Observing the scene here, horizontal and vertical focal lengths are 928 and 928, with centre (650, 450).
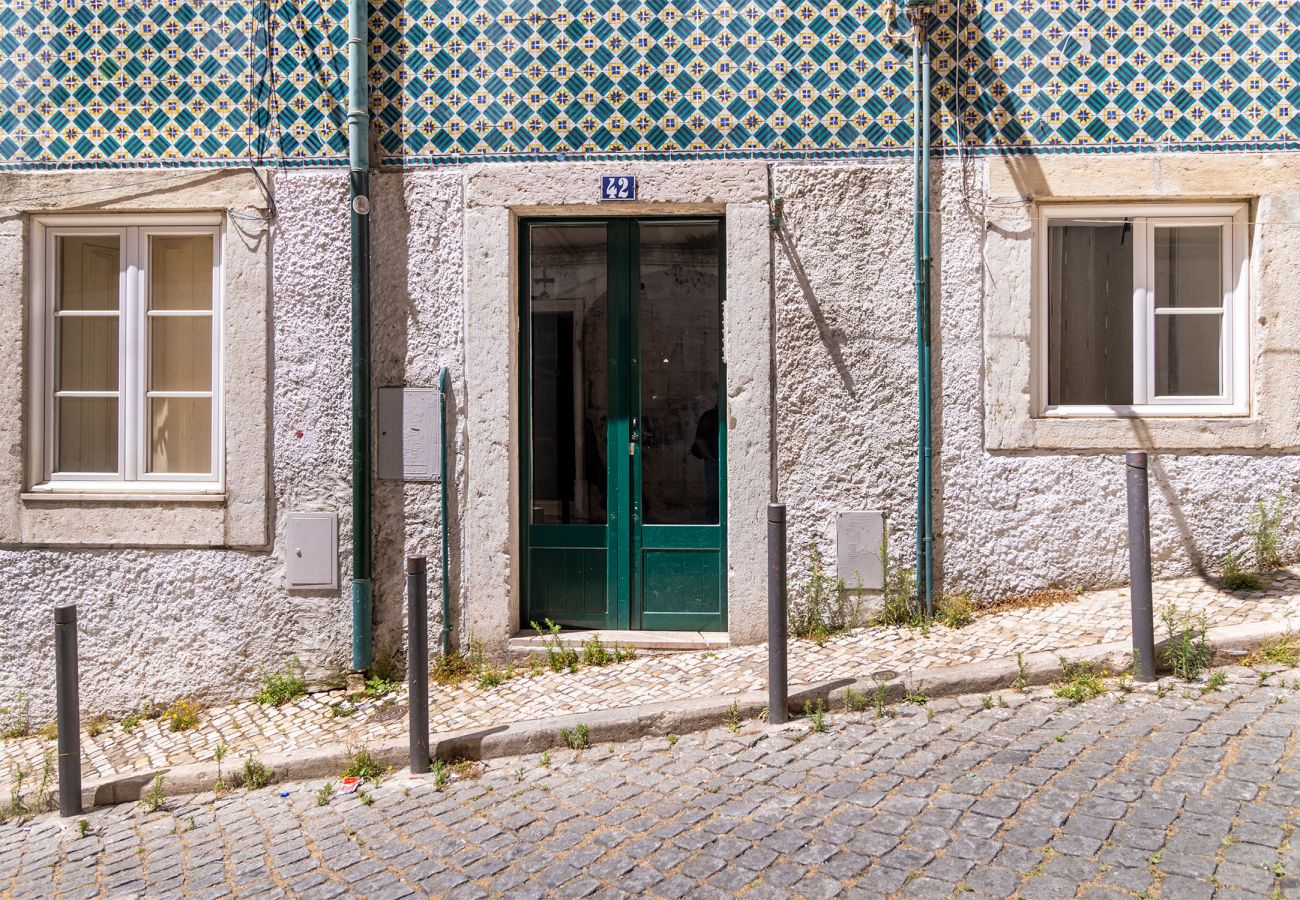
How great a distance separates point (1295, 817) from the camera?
9.98ft

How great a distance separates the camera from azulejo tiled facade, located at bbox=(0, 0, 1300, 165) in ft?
17.6

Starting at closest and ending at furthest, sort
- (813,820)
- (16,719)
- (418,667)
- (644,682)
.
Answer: (813,820)
(418,667)
(644,682)
(16,719)

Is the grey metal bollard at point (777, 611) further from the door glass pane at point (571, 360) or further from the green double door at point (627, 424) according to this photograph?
the door glass pane at point (571, 360)

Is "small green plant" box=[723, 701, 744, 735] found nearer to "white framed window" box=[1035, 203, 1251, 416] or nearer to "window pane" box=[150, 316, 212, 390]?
"white framed window" box=[1035, 203, 1251, 416]

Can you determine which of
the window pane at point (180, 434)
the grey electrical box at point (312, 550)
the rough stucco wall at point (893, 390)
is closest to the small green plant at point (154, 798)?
the grey electrical box at point (312, 550)

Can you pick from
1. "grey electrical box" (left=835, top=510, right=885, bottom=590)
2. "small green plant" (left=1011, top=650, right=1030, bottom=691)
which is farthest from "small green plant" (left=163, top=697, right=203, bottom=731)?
"small green plant" (left=1011, top=650, right=1030, bottom=691)

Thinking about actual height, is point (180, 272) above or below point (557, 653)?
above

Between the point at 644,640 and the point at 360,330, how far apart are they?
96.9 inches

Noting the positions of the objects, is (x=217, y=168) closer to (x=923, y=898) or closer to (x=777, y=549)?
(x=777, y=549)

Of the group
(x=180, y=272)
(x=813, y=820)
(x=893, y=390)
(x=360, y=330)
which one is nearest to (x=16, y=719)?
(x=180, y=272)

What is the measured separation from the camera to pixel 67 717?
4180mm

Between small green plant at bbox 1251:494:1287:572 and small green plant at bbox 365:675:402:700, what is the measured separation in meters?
5.03

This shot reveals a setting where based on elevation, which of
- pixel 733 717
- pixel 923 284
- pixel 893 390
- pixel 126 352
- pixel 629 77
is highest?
pixel 629 77

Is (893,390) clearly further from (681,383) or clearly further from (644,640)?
(644,640)
